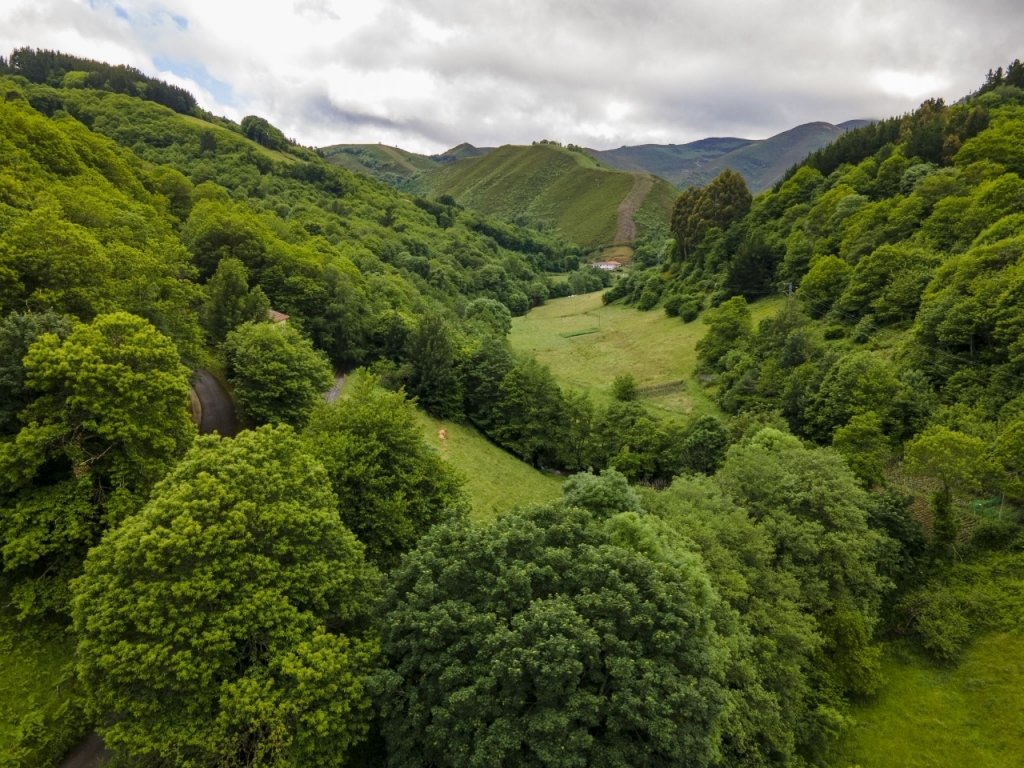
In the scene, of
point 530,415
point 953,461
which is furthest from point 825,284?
point 530,415

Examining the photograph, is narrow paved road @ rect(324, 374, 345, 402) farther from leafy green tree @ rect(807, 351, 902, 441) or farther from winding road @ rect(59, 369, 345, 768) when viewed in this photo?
leafy green tree @ rect(807, 351, 902, 441)

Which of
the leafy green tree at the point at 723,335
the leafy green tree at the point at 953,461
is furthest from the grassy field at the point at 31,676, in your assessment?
the leafy green tree at the point at 723,335

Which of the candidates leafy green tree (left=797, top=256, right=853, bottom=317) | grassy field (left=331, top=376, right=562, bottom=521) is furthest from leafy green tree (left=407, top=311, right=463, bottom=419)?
leafy green tree (left=797, top=256, right=853, bottom=317)

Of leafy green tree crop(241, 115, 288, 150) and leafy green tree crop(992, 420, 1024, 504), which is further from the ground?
leafy green tree crop(241, 115, 288, 150)

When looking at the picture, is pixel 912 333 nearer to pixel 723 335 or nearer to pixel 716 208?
pixel 723 335

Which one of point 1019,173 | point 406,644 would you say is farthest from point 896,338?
point 406,644
